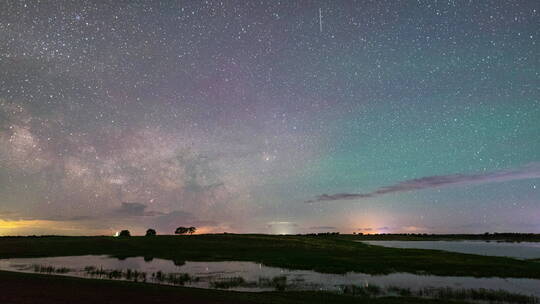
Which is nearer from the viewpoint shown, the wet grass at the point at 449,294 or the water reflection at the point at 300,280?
the wet grass at the point at 449,294

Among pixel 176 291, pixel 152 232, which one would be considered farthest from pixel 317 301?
pixel 152 232

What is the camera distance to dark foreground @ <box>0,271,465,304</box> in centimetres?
2505

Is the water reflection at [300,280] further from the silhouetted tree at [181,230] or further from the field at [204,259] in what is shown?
the silhouetted tree at [181,230]

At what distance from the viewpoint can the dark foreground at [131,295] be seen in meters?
25.0

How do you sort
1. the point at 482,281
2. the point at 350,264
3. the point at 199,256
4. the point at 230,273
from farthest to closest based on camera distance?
1. the point at 199,256
2. the point at 350,264
3. the point at 230,273
4. the point at 482,281

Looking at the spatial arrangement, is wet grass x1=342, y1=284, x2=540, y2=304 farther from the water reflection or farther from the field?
the field

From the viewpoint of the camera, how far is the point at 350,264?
191 ft

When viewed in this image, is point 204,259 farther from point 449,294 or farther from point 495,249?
point 495,249

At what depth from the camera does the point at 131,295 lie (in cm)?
2723

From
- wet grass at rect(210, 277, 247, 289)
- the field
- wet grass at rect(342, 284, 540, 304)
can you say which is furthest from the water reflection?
the field

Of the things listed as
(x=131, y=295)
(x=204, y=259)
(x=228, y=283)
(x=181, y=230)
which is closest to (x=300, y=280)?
(x=228, y=283)

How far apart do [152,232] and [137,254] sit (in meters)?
114

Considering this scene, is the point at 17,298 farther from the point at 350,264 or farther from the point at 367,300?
the point at 350,264

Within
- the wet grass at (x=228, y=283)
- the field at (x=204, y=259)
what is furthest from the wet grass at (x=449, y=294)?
the wet grass at (x=228, y=283)
